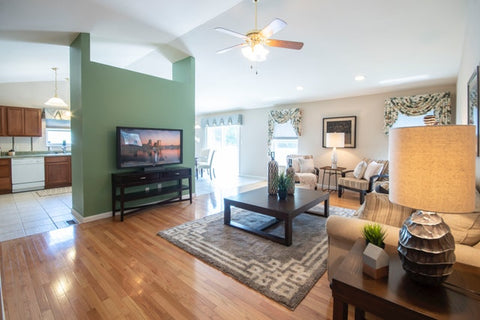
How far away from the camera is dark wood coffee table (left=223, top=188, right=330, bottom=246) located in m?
2.66

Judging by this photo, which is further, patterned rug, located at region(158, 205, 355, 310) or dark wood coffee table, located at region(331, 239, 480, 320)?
patterned rug, located at region(158, 205, 355, 310)

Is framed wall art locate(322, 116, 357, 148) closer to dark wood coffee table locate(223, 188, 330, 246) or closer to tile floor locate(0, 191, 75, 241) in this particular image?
dark wood coffee table locate(223, 188, 330, 246)

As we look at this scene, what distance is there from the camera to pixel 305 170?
590cm

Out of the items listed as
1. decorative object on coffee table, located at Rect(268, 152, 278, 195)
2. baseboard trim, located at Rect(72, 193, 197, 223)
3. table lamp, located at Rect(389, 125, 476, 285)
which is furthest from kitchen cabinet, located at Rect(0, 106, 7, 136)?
table lamp, located at Rect(389, 125, 476, 285)

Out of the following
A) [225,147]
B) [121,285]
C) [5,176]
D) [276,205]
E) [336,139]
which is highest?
[336,139]

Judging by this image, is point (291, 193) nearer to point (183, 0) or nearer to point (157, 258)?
point (157, 258)

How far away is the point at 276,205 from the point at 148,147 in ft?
8.21

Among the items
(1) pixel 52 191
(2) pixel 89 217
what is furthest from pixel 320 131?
(1) pixel 52 191

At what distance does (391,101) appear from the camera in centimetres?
518

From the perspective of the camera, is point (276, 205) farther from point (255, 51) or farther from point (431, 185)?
point (431, 185)

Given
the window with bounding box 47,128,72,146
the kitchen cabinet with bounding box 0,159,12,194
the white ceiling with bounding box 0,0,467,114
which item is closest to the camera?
the white ceiling with bounding box 0,0,467,114

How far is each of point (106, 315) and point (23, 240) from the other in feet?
6.96

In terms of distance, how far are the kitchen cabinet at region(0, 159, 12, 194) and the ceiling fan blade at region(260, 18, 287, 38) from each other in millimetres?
6517

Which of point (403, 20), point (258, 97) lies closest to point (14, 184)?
point (258, 97)
